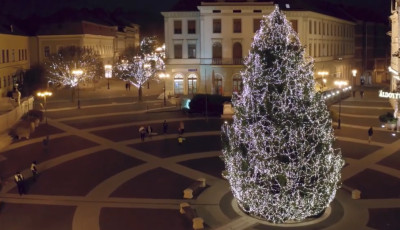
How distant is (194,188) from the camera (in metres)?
22.0

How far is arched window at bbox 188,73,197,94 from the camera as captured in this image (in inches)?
2301

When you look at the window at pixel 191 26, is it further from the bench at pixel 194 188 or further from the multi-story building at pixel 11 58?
the bench at pixel 194 188

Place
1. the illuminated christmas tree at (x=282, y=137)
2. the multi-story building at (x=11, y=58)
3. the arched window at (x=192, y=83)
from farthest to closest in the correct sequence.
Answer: the arched window at (x=192, y=83)
the multi-story building at (x=11, y=58)
the illuminated christmas tree at (x=282, y=137)

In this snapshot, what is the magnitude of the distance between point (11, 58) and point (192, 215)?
151 feet

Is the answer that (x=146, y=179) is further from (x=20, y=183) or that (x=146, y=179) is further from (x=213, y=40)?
(x=213, y=40)

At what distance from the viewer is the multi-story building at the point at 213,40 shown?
185ft

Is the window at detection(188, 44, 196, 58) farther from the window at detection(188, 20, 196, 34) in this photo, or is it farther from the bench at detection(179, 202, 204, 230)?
the bench at detection(179, 202, 204, 230)

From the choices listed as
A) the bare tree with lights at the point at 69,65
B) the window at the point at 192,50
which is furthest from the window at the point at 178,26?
the bare tree with lights at the point at 69,65

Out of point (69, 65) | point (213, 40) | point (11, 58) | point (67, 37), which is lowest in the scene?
point (69, 65)

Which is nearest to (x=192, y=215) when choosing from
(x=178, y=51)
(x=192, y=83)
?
(x=192, y=83)

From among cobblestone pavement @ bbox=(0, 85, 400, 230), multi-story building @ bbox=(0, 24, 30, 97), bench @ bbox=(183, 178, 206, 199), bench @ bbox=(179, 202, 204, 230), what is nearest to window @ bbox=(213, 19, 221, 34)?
cobblestone pavement @ bbox=(0, 85, 400, 230)

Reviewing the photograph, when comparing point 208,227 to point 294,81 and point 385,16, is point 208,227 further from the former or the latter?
point 385,16

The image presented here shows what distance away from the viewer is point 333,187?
1822 cm

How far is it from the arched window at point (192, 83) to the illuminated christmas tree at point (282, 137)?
131ft
